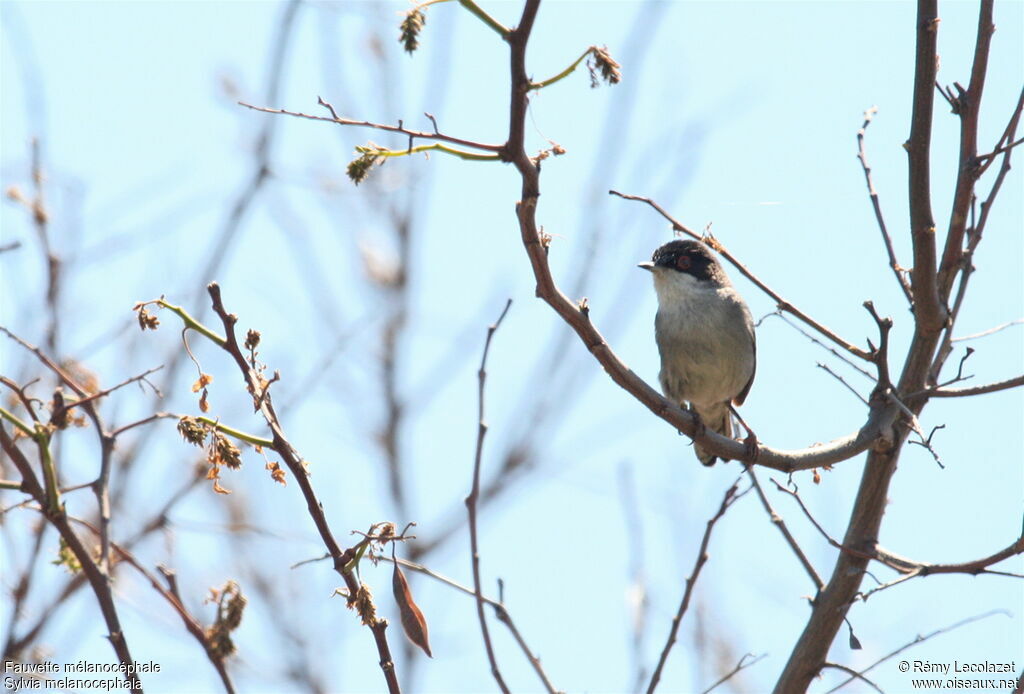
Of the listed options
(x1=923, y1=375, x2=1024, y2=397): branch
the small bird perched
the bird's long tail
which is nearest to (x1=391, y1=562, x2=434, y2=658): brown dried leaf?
(x1=923, y1=375, x2=1024, y2=397): branch

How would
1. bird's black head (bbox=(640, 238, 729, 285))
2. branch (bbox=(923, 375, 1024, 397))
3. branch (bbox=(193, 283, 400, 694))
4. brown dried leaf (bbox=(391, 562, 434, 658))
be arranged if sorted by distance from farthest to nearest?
bird's black head (bbox=(640, 238, 729, 285)), branch (bbox=(923, 375, 1024, 397)), brown dried leaf (bbox=(391, 562, 434, 658)), branch (bbox=(193, 283, 400, 694))

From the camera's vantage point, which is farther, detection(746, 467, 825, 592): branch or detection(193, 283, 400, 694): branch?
detection(746, 467, 825, 592): branch

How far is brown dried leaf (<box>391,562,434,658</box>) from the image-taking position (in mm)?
2477

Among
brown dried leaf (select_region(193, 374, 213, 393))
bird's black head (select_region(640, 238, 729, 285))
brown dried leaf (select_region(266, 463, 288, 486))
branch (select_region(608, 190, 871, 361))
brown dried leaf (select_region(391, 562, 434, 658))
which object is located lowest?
brown dried leaf (select_region(391, 562, 434, 658))

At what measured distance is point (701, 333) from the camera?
6.10 m

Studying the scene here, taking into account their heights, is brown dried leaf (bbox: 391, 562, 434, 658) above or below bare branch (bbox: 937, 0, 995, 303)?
below

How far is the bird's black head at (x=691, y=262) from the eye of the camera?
637 cm

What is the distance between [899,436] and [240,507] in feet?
17.3

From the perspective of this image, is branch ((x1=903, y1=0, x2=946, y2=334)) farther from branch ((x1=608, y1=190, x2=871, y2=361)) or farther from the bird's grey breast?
the bird's grey breast

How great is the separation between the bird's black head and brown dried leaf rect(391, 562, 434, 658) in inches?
160

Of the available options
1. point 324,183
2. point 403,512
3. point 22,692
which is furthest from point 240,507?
point 22,692

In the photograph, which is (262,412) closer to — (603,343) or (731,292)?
(603,343)

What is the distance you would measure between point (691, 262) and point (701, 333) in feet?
1.68

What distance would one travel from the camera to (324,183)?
7.79 m
